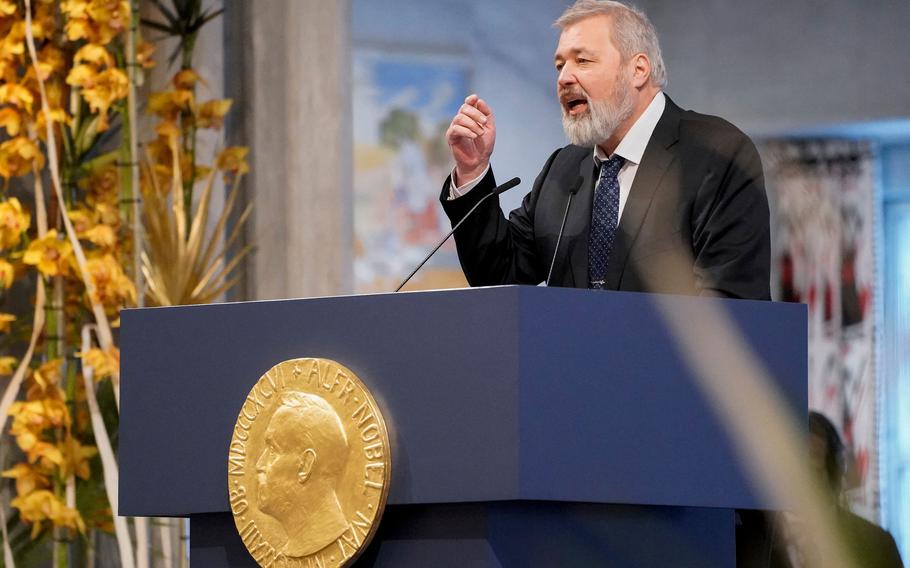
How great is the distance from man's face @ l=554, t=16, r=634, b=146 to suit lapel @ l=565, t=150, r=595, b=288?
0.07m

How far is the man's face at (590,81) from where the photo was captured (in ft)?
7.77

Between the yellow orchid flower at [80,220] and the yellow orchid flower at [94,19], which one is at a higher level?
the yellow orchid flower at [94,19]

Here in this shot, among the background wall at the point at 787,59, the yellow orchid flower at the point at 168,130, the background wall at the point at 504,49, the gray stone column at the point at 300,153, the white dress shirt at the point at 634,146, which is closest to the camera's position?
the white dress shirt at the point at 634,146

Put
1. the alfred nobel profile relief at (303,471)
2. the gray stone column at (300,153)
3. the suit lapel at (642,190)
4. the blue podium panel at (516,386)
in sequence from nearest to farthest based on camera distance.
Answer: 1. the blue podium panel at (516,386)
2. the alfred nobel profile relief at (303,471)
3. the suit lapel at (642,190)
4. the gray stone column at (300,153)

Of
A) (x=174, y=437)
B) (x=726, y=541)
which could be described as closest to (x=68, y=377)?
(x=174, y=437)

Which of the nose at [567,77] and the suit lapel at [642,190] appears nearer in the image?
the suit lapel at [642,190]

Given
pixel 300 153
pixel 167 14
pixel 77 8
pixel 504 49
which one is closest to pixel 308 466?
pixel 77 8

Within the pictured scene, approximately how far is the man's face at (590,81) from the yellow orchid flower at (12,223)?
1.85m

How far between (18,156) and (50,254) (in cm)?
27

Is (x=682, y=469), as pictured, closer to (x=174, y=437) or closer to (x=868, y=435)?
(x=174, y=437)

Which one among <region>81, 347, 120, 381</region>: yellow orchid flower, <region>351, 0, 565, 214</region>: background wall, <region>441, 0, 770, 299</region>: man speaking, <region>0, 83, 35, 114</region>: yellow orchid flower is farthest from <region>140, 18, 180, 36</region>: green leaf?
<region>351, 0, 565, 214</region>: background wall

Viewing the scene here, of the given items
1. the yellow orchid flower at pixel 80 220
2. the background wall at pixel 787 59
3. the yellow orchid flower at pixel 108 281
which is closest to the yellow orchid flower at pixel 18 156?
the yellow orchid flower at pixel 80 220

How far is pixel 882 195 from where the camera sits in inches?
298

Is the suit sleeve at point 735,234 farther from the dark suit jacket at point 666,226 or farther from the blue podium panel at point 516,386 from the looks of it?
the blue podium panel at point 516,386
